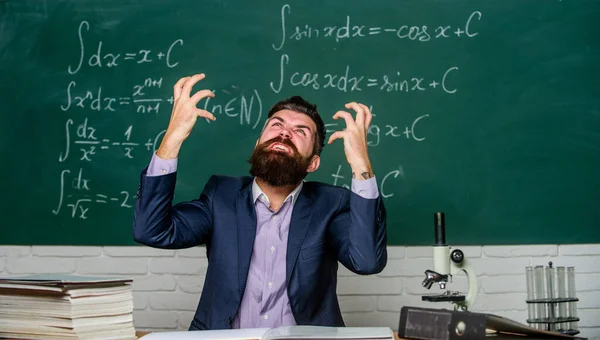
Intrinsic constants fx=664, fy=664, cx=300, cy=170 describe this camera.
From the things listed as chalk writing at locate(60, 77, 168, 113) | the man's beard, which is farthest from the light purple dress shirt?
chalk writing at locate(60, 77, 168, 113)

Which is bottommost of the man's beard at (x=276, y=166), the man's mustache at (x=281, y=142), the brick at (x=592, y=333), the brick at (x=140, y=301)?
the brick at (x=592, y=333)

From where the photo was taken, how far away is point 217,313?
2086 mm

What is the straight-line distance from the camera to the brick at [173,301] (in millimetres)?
2947

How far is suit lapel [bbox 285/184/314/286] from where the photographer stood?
2.12m

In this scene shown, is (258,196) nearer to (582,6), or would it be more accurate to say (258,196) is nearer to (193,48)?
(193,48)

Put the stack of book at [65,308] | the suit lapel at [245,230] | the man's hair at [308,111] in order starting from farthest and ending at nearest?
the man's hair at [308,111], the suit lapel at [245,230], the stack of book at [65,308]

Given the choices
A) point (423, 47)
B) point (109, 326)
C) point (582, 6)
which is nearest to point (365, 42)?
point (423, 47)

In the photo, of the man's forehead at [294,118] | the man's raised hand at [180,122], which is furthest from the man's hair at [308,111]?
the man's raised hand at [180,122]

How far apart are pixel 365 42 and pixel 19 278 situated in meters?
1.88

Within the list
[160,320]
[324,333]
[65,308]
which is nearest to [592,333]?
[160,320]

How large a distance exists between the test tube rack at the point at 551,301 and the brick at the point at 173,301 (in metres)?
1.58

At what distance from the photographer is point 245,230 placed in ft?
7.10

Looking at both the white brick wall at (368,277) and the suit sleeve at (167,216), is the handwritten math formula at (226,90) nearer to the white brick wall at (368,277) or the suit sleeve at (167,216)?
the white brick wall at (368,277)

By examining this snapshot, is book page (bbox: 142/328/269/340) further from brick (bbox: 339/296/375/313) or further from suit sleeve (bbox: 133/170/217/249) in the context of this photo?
brick (bbox: 339/296/375/313)
